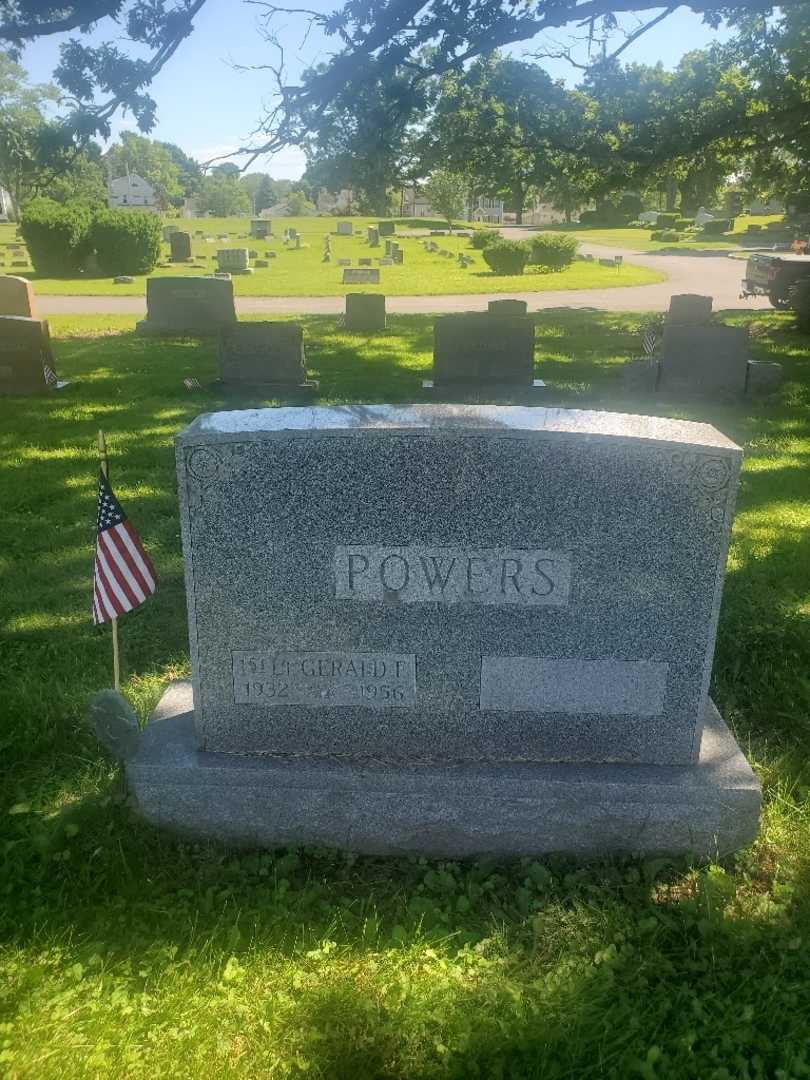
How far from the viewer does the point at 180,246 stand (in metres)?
34.6

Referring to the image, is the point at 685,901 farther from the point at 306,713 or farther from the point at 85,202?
the point at 85,202

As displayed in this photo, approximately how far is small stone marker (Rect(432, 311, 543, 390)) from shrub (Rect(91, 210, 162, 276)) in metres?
21.0

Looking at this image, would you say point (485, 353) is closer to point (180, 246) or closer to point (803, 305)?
point (803, 305)

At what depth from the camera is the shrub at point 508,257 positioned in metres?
31.1

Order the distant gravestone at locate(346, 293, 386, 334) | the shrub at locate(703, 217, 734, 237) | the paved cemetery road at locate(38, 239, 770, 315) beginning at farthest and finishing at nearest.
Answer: the shrub at locate(703, 217, 734, 237)
the paved cemetery road at locate(38, 239, 770, 315)
the distant gravestone at locate(346, 293, 386, 334)

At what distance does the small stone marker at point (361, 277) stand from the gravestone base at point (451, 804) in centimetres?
2603

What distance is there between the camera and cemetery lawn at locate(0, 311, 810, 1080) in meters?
2.49

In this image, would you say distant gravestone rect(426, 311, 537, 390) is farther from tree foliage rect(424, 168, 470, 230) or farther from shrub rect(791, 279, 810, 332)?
tree foliage rect(424, 168, 470, 230)

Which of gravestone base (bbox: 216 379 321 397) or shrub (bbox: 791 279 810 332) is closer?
gravestone base (bbox: 216 379 321 397)

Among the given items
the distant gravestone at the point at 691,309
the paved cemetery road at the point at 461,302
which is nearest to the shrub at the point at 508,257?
the paved cemetery road at the point at 461,302

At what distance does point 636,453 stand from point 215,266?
1314 inches

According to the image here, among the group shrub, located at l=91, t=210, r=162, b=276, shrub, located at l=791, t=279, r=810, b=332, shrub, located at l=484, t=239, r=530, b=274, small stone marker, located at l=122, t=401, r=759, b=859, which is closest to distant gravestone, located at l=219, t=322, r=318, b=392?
small stone marker, located at l=122, t=401, r=759, b=859

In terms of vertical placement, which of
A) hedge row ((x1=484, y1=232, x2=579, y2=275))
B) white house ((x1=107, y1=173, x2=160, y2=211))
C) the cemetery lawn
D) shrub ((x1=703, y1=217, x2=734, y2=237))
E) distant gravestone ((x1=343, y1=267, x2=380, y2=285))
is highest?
white house ((x1=107, y1=173, x2=160, y2=211))

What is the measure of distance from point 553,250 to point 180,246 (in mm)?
14435
